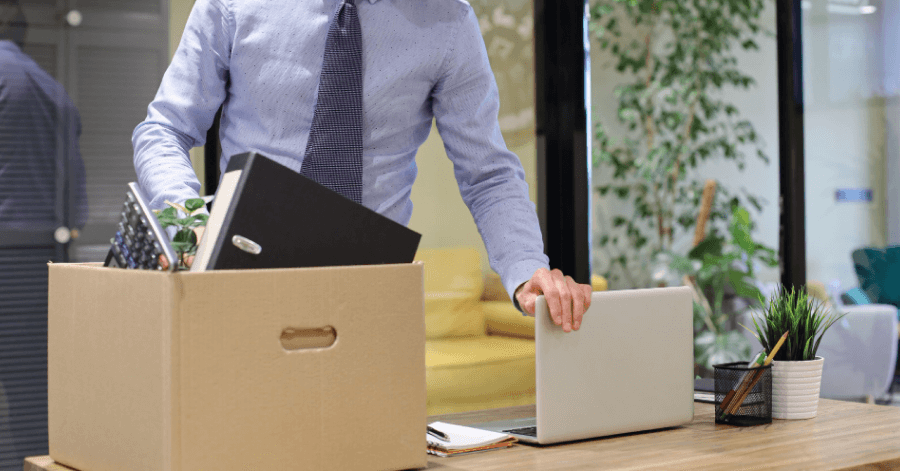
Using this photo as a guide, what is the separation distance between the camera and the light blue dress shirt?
128 centimetres

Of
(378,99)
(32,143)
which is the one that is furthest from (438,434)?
(32,143)

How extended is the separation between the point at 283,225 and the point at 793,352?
37.6 inches

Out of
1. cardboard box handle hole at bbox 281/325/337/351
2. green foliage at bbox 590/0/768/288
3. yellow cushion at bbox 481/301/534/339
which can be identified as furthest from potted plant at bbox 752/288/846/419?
green foliage at bbox 590/0/768/288

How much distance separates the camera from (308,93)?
1327 mm

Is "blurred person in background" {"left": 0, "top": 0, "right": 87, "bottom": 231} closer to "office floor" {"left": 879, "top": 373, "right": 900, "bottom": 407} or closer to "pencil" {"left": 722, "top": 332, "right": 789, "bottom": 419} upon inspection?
"pencil" {"left": 722, "top": 332, "right": 789, "bottom": 419}

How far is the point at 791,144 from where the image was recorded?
3436mm

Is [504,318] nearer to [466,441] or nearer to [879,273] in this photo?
[879,273]

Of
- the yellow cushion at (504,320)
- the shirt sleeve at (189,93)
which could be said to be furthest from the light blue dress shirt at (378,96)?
the yellow cushion at (504,320)

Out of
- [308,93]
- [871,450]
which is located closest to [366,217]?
[308,93]

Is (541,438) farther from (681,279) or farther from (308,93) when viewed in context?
(681,279)

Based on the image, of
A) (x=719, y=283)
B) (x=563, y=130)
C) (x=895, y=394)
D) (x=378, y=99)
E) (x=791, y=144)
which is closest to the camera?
(x=378, y=99)

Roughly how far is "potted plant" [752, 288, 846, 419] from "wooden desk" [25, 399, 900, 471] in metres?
0.03

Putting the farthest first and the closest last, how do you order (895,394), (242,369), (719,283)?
(719,283)
(895,394)
(242,369)

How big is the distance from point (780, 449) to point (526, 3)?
2.50 m
